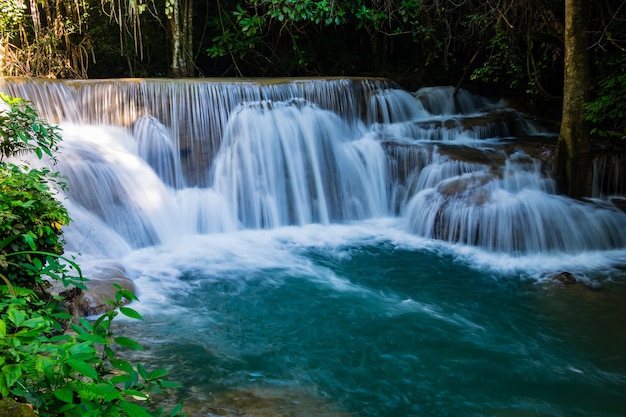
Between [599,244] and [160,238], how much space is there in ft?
19.3

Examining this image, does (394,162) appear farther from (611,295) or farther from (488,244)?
(611,295)

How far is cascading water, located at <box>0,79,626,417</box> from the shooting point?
407 centimetres

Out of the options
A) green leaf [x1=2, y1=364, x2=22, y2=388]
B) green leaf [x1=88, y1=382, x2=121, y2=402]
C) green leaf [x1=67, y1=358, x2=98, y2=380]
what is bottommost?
green leaf [x1=88, y1=382, x2=121, y2=402]

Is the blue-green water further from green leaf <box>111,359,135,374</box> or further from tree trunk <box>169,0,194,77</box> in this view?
tree trunk <box>169,0,194,77</box>

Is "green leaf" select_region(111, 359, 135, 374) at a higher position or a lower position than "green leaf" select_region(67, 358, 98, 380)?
lower

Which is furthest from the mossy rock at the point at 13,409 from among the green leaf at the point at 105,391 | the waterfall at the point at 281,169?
the waterfall at the point at 281,169

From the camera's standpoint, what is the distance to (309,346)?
15.1ft

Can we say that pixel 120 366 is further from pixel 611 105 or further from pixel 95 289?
pixel 611 105

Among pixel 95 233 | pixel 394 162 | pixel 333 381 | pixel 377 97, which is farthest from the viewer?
pixel 377 97

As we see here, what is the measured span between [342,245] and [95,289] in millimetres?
3500

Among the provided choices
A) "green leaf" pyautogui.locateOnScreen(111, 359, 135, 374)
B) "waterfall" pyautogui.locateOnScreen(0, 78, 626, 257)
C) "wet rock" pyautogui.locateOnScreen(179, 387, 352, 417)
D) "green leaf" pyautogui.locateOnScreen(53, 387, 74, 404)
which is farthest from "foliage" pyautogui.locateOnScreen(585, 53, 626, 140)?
"green leaf" pyautogui.locateOnScreen(53, 387, 74, 404)

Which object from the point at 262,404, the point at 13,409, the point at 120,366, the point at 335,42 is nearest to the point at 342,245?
the point at 262,404

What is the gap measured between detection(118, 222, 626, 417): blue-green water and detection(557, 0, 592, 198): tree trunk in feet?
6.65

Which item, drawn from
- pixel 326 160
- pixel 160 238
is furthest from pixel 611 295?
pixel 160 238
